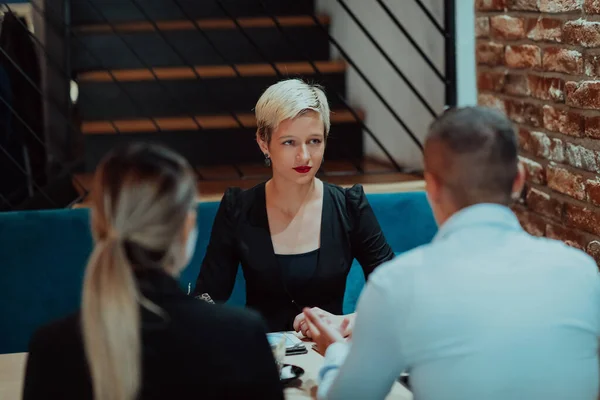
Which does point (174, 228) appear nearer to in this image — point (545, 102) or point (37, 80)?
point (545, 102)

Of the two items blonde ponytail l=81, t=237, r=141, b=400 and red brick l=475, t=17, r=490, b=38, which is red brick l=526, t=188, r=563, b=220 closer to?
red brick l=475, t=17, r=490, b=38

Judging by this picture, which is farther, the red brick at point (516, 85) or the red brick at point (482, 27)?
the red brick at point (482, 27)

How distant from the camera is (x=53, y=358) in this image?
49.9 inches

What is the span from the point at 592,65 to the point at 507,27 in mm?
588

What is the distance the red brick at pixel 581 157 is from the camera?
2.57m

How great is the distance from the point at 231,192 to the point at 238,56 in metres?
2.04

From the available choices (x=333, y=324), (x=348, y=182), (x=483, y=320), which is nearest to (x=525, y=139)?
(x=348, y=182)

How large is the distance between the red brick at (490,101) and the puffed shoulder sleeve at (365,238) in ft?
3.25

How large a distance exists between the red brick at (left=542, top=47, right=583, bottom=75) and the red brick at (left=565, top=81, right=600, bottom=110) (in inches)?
1.6

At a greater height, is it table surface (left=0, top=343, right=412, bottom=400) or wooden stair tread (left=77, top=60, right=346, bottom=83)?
wooden stair tread (left=77, top=60, right=346, bottom=83)

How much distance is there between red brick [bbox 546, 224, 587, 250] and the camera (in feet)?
8.82

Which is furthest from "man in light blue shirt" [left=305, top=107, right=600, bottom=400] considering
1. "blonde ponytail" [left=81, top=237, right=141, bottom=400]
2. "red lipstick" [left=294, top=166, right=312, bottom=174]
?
"red lipstick" [left=294, top=166, right=312, bottom=174]

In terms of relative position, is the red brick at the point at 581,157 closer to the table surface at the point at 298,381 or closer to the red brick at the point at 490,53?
the red brick at the point at 490,53

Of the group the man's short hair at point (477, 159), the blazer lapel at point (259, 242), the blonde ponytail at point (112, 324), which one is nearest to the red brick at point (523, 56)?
the blazer lapel at point (259, 242)
